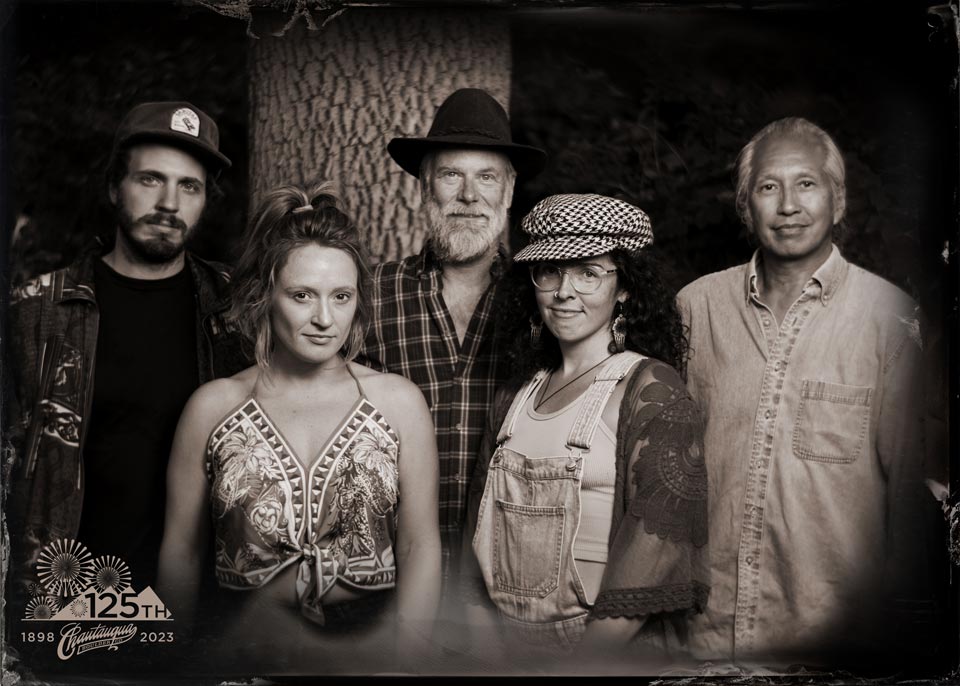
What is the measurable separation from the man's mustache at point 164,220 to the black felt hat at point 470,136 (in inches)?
37.7

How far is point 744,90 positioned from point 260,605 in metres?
3.07

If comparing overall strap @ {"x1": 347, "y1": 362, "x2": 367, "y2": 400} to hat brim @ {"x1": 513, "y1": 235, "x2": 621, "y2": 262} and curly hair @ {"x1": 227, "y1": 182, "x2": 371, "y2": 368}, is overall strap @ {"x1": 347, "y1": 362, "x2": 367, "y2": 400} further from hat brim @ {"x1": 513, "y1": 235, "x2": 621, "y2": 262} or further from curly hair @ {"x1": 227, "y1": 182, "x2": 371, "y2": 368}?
hat brim @ {"x1": 513, "y1": 235, "x2": 621, "y2": 262}

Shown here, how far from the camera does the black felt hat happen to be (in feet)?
15.1

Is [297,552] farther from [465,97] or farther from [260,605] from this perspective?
[465,97]

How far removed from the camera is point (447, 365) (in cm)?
461

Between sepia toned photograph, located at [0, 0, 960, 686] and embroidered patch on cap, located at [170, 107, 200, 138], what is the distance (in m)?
0.02

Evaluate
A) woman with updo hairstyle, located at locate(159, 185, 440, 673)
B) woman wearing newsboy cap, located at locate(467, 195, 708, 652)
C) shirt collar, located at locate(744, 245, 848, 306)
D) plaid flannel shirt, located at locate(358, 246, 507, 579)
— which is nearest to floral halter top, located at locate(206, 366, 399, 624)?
woman with updo hairstyle, located at locate(159, 185, 440, 673)

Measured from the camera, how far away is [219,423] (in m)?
4.54

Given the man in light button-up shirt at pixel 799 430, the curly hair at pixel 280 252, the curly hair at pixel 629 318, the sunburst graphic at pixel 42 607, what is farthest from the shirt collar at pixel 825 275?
the sunburst graphic at pixel 42 607

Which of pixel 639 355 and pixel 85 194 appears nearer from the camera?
pixel 639 355

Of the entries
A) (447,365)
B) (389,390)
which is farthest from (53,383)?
(447,365)

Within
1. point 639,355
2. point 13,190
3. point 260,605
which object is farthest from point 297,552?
point 13,190

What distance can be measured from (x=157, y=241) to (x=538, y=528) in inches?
80.5

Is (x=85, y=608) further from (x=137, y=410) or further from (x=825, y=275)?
(x=825, y=275)
